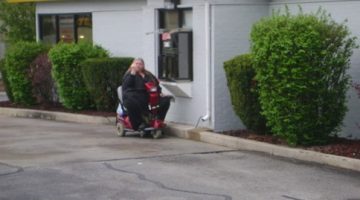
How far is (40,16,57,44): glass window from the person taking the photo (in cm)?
1933

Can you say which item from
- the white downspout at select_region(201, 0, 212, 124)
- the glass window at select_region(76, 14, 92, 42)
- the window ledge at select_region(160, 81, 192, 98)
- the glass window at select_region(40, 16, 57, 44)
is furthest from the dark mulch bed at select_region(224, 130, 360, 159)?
the glass window at select_region(40, 16, 57, 44)

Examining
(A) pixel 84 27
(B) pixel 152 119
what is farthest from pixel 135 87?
(A) pixel 84 27

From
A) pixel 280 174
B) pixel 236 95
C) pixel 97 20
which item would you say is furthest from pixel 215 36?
pixel 97 20

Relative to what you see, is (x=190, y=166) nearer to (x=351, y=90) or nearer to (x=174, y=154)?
(x=174, y=154)

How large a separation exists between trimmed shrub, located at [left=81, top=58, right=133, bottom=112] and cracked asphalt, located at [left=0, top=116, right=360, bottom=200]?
267 cm

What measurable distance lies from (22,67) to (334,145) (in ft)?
29.3

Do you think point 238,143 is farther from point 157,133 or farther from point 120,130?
point 120,130

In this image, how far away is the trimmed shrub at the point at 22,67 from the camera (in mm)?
17625

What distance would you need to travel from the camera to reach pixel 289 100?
420 inches

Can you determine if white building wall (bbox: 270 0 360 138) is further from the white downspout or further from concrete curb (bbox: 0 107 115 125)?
concrete curb (bbox: 0 107 115 125)

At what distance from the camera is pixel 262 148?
445 inches

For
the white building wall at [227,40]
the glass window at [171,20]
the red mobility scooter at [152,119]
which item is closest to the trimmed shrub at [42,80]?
the glass window at [171,20]

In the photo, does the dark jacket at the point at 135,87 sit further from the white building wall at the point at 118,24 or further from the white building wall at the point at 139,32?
the white building wall at the point at 118,24

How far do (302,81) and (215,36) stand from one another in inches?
100
